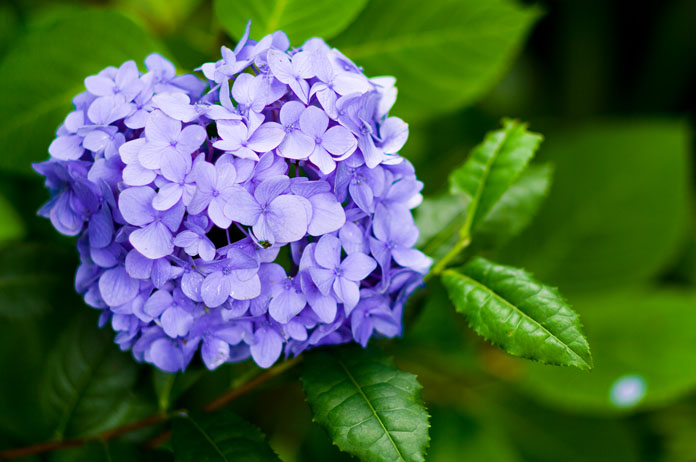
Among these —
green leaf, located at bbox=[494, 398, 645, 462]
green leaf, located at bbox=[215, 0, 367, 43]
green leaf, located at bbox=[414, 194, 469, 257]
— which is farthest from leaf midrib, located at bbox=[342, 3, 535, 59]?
green leaf, located at bbox=[494, 398, 645, 462]

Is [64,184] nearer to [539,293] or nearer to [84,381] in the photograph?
[84,381]

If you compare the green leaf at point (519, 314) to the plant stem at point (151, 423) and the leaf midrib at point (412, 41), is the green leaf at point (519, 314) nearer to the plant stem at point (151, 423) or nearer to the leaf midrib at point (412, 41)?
the plant stem at point (151, 423)

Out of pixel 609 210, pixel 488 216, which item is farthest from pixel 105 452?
pixel 609 210

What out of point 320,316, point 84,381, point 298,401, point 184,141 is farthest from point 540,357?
point 298,401

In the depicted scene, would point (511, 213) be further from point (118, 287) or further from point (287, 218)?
point (118, 287)

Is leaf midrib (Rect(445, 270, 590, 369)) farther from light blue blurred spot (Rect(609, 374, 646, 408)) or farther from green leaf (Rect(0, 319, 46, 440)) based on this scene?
light blue blurred spot (Rect(609, 374, 646, 408))

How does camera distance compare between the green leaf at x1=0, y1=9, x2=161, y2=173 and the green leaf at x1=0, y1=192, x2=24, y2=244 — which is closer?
the green leaf at x1=0, y1=9, x2=161, y2=173
